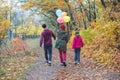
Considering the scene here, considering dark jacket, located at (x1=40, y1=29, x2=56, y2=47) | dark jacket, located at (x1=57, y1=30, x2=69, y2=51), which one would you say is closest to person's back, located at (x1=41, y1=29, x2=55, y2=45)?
dark jacket, located at (x1=40, y1=29, x2=56, y2=47)

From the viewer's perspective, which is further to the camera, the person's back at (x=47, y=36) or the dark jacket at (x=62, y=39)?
the person's back at (x=47, y=36)

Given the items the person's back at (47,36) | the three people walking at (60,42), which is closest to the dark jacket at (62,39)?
the three people walking at (60,42)

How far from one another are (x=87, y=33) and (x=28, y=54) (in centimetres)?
567

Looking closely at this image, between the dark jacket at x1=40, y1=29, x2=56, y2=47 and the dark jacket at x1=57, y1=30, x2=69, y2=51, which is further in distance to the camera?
the dark jacket at x1=40, y1=29, x2=56, y2=47

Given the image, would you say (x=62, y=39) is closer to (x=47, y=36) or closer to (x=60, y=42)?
(x=60, y=42)

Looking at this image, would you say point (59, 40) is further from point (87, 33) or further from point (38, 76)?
point (87, 33)

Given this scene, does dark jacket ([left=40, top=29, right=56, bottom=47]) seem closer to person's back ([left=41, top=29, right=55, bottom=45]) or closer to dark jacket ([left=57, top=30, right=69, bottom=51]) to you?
person's back ([left=41, top=29, right=55, bottom=45])

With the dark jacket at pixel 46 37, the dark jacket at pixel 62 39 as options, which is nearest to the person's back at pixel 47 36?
the dark jacket at pixel 46 37

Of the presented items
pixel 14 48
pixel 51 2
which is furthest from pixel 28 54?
pixel 51 2

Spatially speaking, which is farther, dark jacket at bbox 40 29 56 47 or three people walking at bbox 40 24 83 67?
dark jacket at bbox 40 29 56 47

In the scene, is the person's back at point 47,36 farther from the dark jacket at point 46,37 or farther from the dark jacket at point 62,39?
the dark jacket at point 62,39

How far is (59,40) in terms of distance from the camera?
539 inches

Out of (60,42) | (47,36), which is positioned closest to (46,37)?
(47,36)

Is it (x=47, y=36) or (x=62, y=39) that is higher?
(x=47, y=36)
